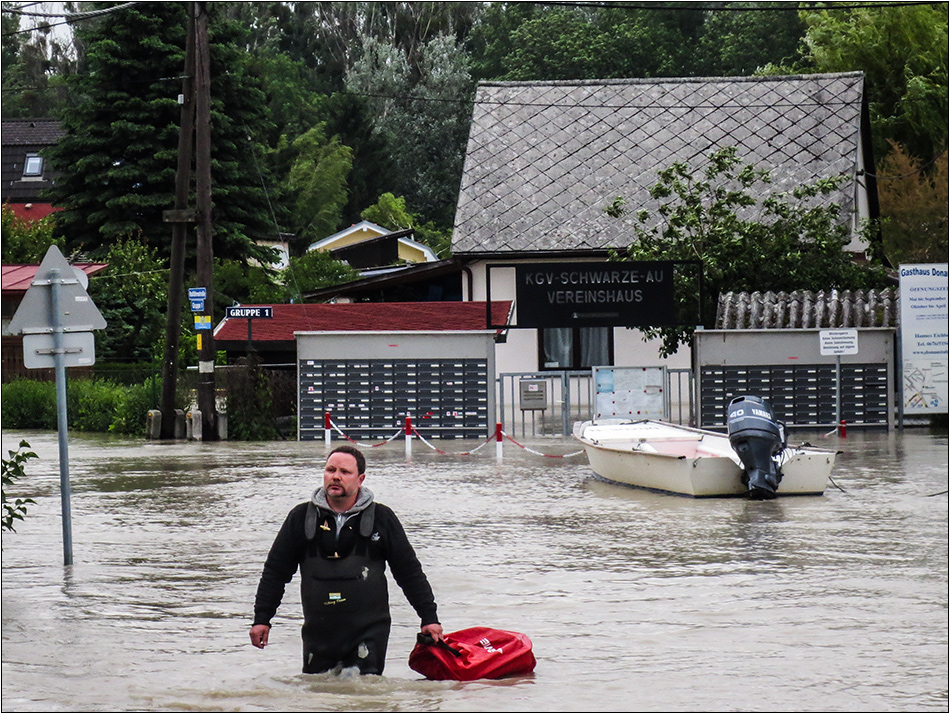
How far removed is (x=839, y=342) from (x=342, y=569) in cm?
2178

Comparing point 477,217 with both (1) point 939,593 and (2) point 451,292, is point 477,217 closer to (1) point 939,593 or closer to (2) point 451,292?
(2) point 451,292

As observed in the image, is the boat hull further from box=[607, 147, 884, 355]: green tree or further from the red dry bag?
the red dry bag

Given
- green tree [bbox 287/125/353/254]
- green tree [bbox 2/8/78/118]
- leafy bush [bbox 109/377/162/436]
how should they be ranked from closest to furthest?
leafy bush [bbox 109/377/162/436], green tree [bbox 287/125/353/254], green tree [bbox 2/8/78/118]

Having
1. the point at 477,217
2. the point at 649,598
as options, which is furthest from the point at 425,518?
the point at 477,217

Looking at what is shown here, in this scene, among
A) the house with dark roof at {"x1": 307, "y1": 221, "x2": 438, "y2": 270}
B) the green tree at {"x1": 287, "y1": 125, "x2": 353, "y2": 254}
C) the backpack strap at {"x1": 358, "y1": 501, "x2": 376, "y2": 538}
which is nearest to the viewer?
the backpack strap at {"x1": 358, "y1": 501, "x2": 376, "y2": 538}

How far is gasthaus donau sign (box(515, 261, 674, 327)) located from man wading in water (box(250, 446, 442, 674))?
21.2 m

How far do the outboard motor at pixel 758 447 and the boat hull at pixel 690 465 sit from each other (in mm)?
238

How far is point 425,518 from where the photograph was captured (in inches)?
664

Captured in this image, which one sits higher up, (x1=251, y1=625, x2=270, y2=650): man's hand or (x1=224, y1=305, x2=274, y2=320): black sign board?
(x1=224, y1=305, x2=274, y2=320): black sign board

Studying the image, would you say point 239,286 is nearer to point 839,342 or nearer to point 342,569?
point 839,342

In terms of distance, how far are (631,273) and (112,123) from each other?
2211 cm

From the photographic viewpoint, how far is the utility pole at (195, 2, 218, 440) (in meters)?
30.1

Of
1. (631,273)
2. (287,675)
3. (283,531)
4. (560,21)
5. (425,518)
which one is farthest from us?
(560,21)

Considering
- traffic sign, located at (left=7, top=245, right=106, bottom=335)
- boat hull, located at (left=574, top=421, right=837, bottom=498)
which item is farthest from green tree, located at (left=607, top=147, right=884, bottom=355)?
traffic sign, located at (left=7, top=245, right=106, bottom=335)
